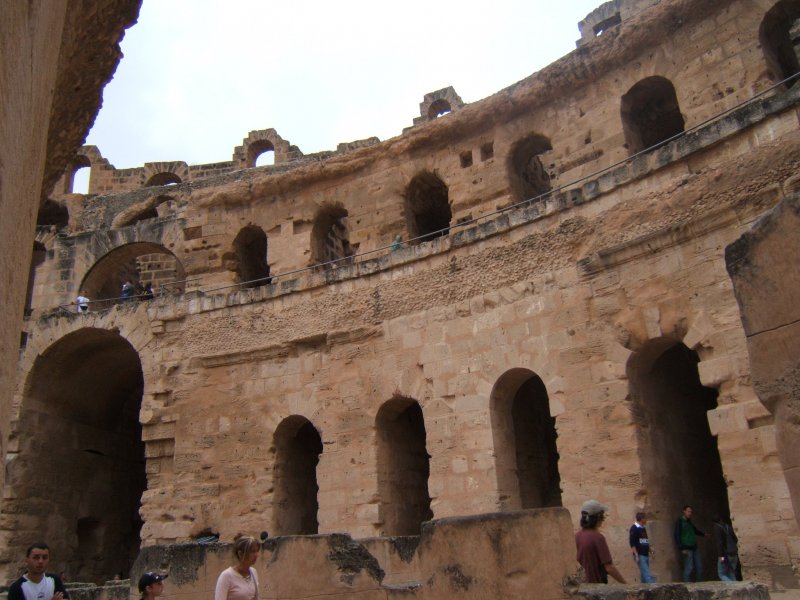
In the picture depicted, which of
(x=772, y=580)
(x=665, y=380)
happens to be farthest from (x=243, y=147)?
(x=772, y=580)

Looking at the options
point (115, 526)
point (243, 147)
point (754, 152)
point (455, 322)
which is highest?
point (243, 147)

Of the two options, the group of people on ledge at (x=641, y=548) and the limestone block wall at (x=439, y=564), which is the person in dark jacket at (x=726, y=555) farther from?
the limestone block wall at (x=439, y=564)

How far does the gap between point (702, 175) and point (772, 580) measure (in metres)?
4.61

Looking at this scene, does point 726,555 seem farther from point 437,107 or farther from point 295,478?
point 437,107

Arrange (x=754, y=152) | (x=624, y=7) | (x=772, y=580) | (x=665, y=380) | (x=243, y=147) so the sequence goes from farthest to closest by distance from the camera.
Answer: (x=243, y=147) < (x=624, y=7) < (x=665, y=380) < (x=754, y=152) < (x=772, y=580)

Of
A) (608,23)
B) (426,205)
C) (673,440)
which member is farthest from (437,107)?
(673,440)

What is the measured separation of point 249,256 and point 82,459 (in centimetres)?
558

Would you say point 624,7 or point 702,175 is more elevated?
point 624,7

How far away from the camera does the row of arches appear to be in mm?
9344

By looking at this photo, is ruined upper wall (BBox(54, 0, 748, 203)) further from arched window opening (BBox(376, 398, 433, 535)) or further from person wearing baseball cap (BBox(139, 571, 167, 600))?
person wearing baseball cap (BBox(139, 571, 167, 600))

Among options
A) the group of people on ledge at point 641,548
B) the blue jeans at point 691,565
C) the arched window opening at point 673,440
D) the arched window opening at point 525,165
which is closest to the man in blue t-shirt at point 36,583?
the group of people on ledge at point 641,548

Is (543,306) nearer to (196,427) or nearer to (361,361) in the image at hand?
(361,361)

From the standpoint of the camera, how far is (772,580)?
7195mm

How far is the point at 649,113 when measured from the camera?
46.5 feet
